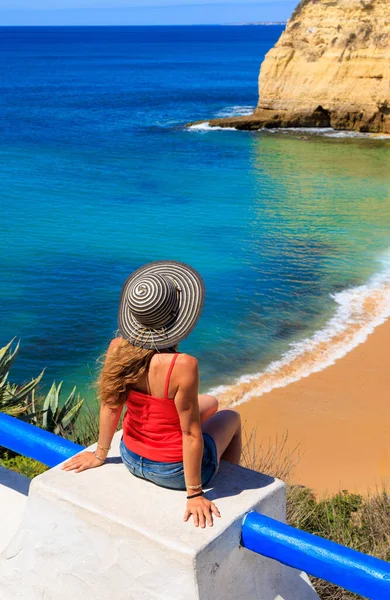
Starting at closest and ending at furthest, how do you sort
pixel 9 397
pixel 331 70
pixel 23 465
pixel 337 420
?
pixel 23 465
pixel 9 397
pixel 337 420
pixel 331 70

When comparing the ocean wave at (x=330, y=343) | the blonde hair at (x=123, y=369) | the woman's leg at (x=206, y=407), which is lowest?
the ocean wave at (x=330, y=343)

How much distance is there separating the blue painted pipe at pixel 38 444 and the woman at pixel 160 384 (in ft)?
0.45

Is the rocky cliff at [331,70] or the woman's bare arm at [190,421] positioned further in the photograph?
the rocky cliff at [331,70]

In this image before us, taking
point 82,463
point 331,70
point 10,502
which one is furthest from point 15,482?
point 331,70

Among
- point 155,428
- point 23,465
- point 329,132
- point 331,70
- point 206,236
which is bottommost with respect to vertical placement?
point 329,132

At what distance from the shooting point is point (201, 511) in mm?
2945

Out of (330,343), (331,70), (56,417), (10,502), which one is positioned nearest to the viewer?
(10,502)

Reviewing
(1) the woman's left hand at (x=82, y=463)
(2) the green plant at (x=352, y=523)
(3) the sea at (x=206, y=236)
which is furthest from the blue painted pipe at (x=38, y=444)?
(3) the sea at (x=206, y=236)

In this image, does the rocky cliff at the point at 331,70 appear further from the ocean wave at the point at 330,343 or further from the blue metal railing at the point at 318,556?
the blue metal railing at the point at 318,556

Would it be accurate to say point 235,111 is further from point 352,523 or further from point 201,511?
point 201,511

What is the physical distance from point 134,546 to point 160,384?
686 mm

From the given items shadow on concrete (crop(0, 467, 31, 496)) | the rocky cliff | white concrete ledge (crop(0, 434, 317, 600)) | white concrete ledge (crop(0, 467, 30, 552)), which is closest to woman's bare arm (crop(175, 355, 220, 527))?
white concrete ledge (crop(0, 434, 317, 600))

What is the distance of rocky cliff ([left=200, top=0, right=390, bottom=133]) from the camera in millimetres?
35656

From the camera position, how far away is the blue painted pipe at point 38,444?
11.6ft
